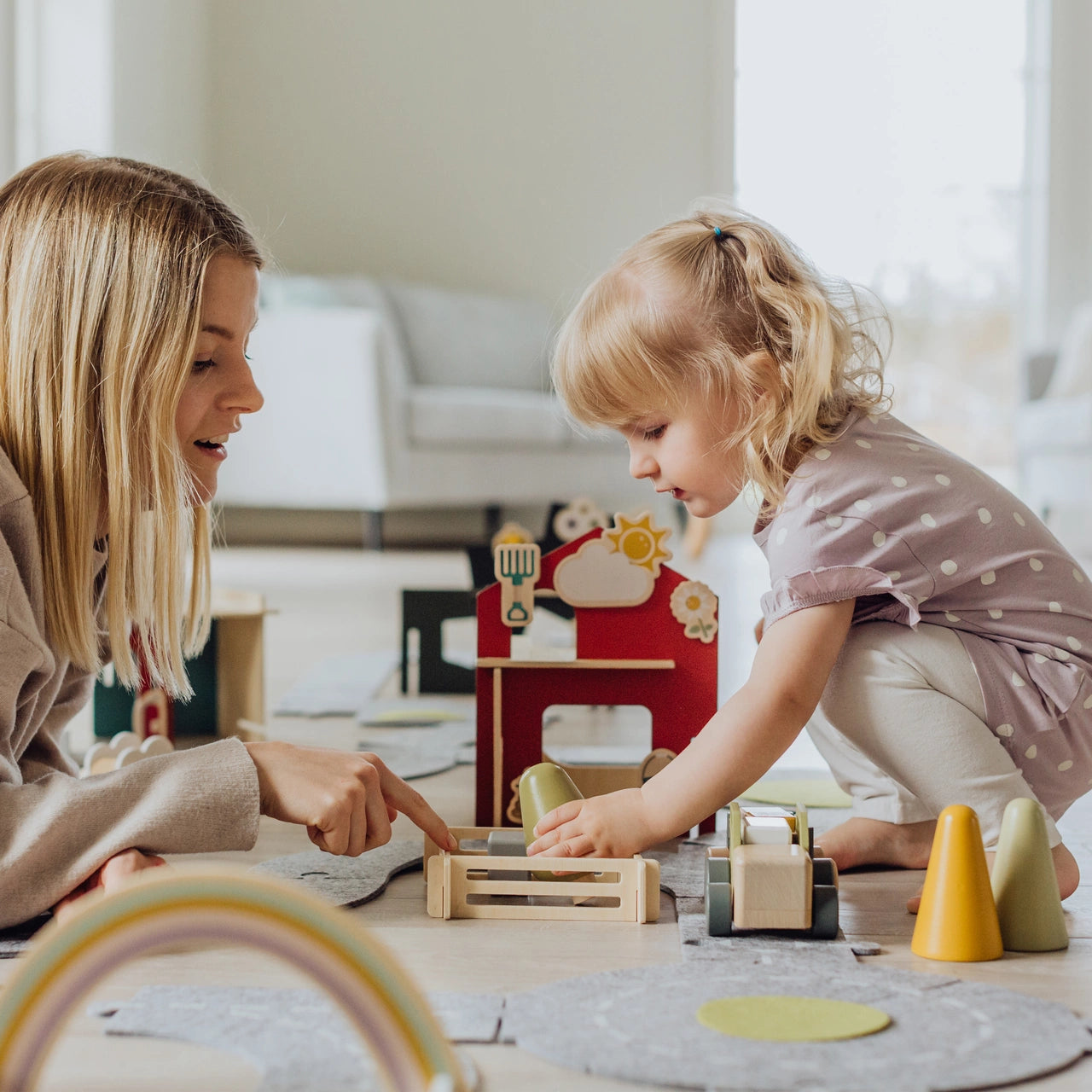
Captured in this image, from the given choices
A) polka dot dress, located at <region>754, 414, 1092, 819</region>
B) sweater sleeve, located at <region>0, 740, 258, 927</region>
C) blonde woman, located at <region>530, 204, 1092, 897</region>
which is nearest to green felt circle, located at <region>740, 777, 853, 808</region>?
blonde woman, located at <region>530, 204, 1092, 897</region>

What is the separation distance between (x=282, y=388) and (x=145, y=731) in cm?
239

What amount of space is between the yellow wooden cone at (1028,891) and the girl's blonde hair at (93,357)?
0.57 m

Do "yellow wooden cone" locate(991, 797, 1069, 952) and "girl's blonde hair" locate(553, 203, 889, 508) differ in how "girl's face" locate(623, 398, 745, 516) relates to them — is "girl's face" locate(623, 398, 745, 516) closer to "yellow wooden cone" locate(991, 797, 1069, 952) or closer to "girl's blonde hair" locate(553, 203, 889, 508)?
"girl's blonde hair" locate(553, 203, 889, 508)

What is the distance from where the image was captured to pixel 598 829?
2.65ft

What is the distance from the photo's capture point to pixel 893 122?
4422 mm

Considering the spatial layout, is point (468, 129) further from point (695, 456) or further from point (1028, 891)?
point (1028, 891)

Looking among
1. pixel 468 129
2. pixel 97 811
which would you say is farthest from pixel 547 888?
pixel 468 129

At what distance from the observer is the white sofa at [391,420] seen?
338 cm

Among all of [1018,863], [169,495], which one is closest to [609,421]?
[169,495]

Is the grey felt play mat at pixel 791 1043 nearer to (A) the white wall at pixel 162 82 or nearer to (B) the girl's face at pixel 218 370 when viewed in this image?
(B) the girl's face at pixel 218 370

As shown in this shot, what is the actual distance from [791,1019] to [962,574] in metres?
0.38

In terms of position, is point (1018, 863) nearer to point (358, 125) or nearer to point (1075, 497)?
point (1075, 497)

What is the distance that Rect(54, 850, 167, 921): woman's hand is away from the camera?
702mm

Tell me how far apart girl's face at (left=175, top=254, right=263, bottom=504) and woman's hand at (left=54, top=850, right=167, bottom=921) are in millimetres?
298
